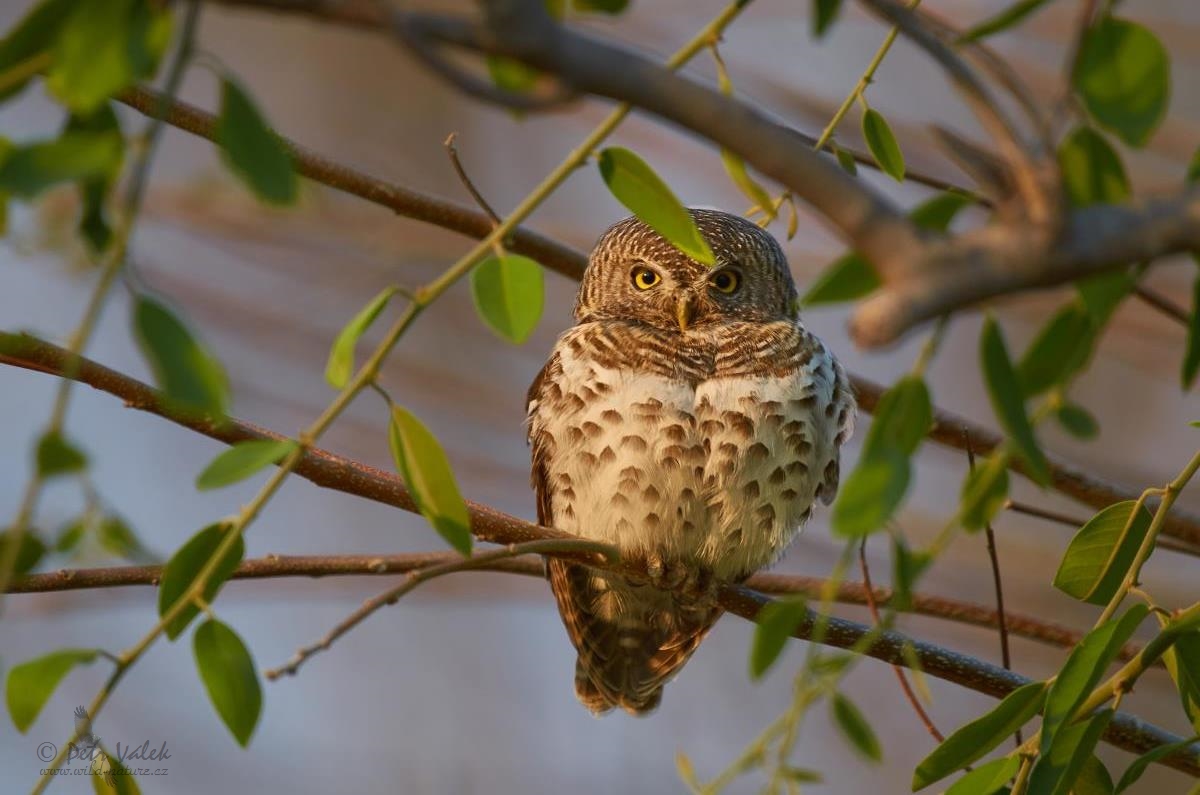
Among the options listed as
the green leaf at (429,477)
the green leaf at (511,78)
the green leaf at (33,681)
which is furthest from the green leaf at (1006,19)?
the green leaf at (33,681)

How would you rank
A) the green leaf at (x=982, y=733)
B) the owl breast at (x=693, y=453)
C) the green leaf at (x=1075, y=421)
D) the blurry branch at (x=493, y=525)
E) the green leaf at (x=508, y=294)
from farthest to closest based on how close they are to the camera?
the owl breast at (x=693, y=453) < the green leaf at (x=1075, y=421) < the blurry branch at (x=493, y=525) < the green leaf at (x=982, y=733) < the green leaf at (x=508, y=294)

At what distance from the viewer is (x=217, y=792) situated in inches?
249

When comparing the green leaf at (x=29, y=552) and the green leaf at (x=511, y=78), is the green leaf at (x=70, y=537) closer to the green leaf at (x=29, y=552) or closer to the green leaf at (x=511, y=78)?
the green leaf at (x=29, y=552)

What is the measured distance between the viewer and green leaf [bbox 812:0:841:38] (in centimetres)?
117

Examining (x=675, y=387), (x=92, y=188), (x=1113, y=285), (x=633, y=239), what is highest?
(x=633, y=239)

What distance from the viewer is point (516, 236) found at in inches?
116

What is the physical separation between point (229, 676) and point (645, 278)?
7.35 ft

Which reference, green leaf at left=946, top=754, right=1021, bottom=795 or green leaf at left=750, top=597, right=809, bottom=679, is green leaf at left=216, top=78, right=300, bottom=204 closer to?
green leaf at left=750, top=597, right=809, bottom=679

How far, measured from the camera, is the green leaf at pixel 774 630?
1.26 meters

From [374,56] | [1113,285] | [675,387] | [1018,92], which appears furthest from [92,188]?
[374,56]

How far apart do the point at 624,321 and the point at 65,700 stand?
14.1 feet

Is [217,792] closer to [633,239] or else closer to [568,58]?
[633,239]

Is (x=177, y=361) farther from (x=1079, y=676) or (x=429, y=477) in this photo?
(x=1079, y=676)

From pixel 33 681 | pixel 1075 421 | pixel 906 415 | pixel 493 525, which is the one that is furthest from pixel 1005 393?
pixel 1075 421
